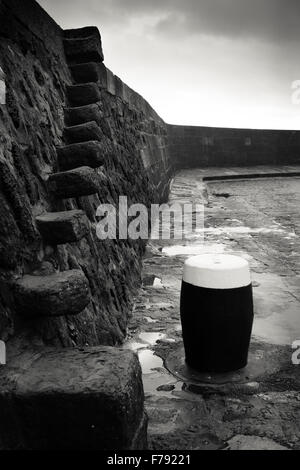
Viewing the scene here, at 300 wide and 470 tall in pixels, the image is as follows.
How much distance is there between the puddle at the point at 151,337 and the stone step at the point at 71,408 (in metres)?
1.34

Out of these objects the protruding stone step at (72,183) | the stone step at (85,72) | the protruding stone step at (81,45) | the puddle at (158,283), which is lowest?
the puddle at (158,283)

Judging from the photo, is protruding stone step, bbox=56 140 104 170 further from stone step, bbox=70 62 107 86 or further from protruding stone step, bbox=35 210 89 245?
stone step, bbox=70 62 107 86

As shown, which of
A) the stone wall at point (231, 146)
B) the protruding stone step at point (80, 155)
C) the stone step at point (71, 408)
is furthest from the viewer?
the stone wall at point (231, 146)

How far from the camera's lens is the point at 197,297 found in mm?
2338

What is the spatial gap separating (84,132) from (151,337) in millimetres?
1379

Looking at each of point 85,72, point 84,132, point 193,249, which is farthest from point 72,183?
point 193,249

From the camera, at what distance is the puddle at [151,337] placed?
292 centimetres

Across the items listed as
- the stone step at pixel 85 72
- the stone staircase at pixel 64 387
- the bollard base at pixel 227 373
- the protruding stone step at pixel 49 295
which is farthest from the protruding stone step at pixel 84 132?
the bollard base at pixel 227 373

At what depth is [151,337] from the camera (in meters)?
2.98

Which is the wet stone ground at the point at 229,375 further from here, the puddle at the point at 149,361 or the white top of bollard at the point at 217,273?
the white top of bollard at the point at 217,273

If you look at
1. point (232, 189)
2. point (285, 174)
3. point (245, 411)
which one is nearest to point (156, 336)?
point (245, 411)

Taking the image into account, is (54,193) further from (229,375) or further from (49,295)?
(229,375)

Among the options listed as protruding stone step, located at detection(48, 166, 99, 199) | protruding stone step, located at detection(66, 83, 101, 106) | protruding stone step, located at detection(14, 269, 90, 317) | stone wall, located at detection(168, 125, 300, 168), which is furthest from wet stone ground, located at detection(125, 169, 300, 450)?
stone wall, located at detection(168, 125, 300, 168)

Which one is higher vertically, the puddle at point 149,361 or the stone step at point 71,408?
the stone step at point 71,408
